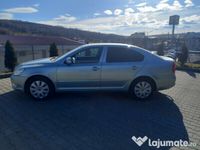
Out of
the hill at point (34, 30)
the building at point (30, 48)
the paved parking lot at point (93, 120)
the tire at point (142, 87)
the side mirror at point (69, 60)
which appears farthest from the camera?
the hill at point (34, 30)

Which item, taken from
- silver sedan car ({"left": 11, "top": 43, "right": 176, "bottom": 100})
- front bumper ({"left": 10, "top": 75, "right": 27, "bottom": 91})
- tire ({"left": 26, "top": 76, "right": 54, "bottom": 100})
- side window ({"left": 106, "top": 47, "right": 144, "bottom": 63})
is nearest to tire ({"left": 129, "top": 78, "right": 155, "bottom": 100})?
silver sedan car ({"left": 11, "top": 43, "right": 176, "bottom": 100})

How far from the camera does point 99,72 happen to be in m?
5.37

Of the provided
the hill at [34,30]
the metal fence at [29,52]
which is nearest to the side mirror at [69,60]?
the metal fence at [29,52]

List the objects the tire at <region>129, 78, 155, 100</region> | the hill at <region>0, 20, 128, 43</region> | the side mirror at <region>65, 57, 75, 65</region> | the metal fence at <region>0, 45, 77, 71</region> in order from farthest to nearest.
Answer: the hill at <region>0, 20, 128, 43</region> → the metal fence at <region>0, 45, 77, 71</region> → the tire at <region>129, 78, 155, 100</region> → the side mirror at <region>65, 57, 75, 65</region>

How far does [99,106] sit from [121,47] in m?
1.74

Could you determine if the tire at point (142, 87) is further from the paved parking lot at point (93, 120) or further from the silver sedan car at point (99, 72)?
the paved parking lot at point (93, 120)

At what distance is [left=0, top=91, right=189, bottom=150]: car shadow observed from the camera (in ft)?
11.1

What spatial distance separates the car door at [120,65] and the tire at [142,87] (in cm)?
23

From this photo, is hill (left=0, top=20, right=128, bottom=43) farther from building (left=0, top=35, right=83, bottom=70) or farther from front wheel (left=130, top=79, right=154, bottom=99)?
front wheel (left=130, top=79, right=154, bottom=99)

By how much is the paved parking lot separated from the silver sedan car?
14.4 inches

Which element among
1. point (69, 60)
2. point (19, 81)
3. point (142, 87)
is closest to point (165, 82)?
point (142, 87)

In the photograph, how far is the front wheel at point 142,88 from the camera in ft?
18.1

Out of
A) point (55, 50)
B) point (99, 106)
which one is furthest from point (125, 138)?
point (55, 50)

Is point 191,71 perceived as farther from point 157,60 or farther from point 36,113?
point 36,113
